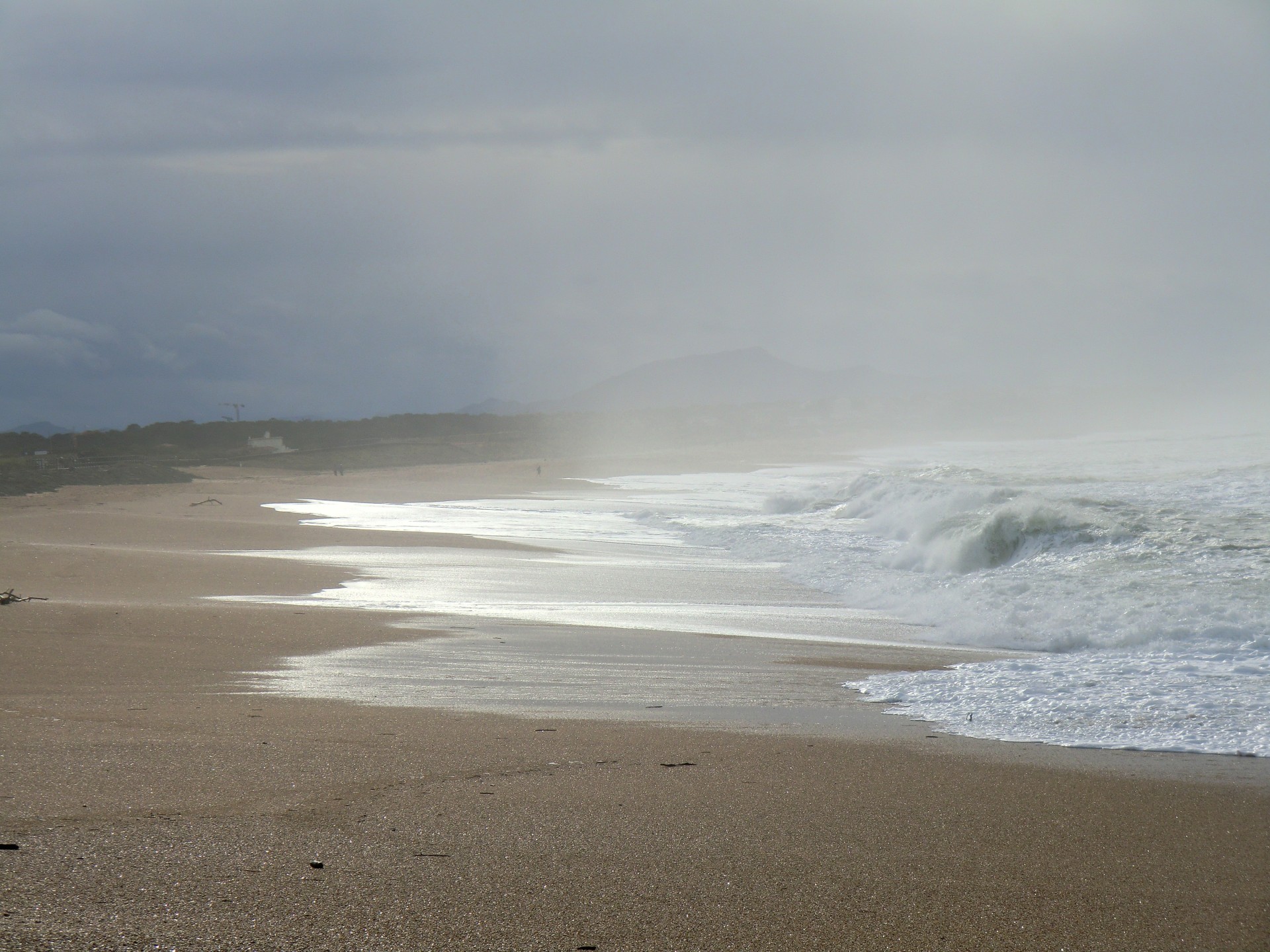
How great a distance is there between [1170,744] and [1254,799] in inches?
38.6

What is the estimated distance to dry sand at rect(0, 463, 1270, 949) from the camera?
9.62ft

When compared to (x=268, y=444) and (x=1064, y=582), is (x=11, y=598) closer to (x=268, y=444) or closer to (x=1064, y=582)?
(x=1064, y=582)

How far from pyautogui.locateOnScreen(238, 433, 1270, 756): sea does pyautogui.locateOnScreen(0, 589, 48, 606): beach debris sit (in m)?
2.63

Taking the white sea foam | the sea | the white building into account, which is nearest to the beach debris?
the sea

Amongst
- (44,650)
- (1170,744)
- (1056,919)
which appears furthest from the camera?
(44,650)

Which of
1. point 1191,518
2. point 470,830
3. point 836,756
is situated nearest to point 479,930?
point 470,830

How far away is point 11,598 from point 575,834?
25.7ft

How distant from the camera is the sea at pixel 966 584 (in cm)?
650

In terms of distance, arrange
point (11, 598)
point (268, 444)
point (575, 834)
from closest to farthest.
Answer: point (575, 834)
point (11, 598)
point (268, 444)

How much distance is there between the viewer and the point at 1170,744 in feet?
17.8

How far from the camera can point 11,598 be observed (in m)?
9.15

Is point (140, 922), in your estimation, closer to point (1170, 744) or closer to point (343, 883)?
point (343, 883)

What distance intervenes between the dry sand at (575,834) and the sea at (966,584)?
4.58 feet

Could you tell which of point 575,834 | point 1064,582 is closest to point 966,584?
point 1064,582
